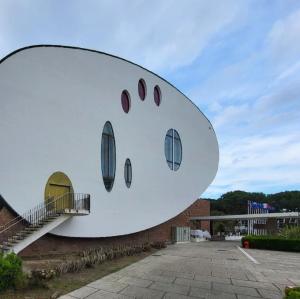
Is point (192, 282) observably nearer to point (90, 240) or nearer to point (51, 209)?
point (51, 209)

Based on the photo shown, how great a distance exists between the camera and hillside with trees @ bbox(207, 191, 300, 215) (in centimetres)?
9919

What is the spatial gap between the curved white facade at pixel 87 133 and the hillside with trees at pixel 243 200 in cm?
6811

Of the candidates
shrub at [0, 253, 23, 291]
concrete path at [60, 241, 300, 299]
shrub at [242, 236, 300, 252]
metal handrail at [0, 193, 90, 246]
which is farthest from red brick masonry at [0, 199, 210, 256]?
shrub at [0, 253, 23, 291]

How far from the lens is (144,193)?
30.7 meters

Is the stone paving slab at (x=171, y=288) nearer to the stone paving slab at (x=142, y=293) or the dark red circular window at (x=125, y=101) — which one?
the stone paving slab at (x=142, y=293)

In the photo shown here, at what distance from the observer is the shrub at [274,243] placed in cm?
3036

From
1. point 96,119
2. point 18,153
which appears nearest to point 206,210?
point 96,119

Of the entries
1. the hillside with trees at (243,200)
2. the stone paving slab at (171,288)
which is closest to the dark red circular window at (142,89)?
the stone paving slab at (171,288)

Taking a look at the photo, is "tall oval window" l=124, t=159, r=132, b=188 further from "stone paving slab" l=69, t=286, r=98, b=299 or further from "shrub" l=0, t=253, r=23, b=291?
"shrub" l=0, t=253, r=23, b=291

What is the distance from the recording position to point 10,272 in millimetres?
10625

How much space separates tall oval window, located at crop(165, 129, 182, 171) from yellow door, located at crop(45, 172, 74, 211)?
1246cm

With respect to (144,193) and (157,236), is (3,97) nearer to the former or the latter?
(144,193)

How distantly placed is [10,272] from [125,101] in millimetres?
19450

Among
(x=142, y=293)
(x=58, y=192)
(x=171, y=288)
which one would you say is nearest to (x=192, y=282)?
(x=171, y=288)
